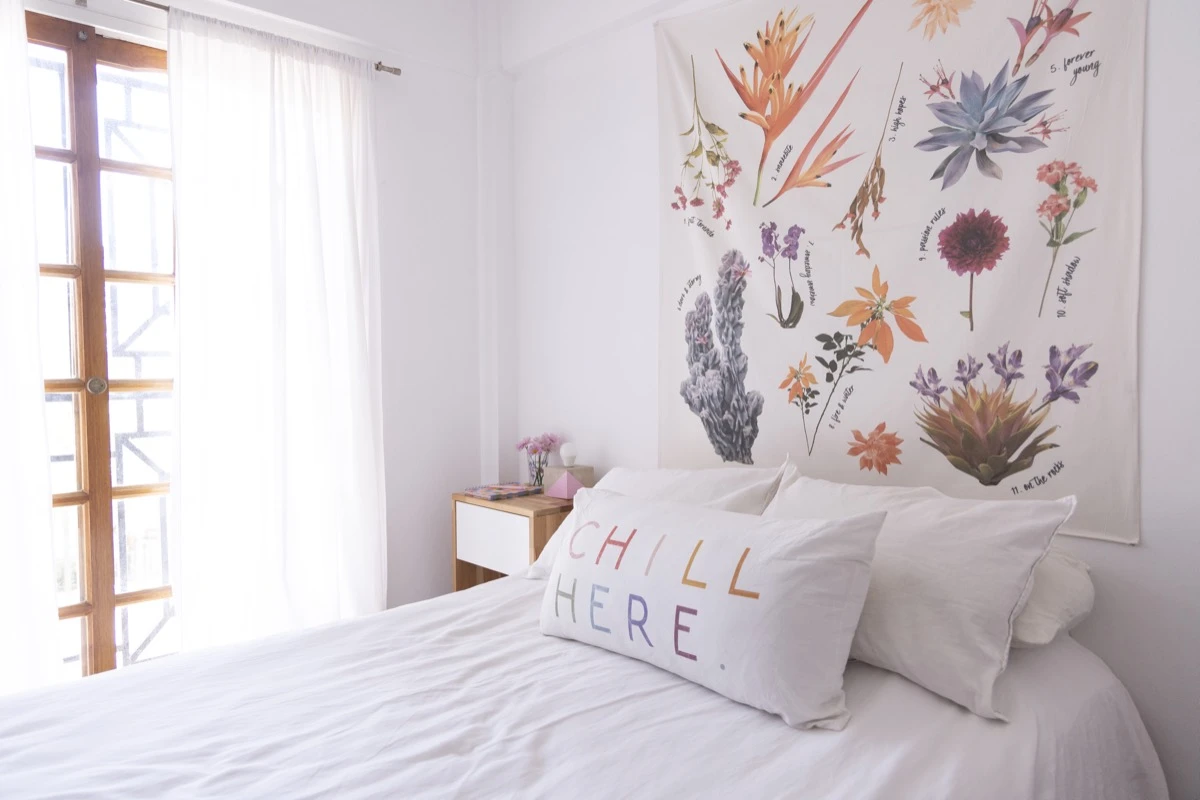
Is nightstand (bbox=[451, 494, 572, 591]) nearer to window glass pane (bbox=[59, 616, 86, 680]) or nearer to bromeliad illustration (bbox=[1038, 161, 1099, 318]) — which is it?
window glass pane (bbox=[59, 616, 86, 680])

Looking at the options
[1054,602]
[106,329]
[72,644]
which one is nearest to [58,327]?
→ [106,329]

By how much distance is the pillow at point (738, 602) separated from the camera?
1.27m

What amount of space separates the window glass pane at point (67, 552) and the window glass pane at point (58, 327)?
0.43 meters

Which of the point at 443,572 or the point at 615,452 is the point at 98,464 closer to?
the point at 443,572

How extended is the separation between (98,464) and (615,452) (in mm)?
1669

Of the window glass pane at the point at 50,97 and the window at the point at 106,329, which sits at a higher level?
the window glass pane at the point at 50,97

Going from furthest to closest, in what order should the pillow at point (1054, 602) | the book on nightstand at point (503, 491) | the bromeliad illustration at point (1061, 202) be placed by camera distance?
1. the book on nightstand at point (503, 491)
2. the bromeliad illustration at point (1061, 202)
3. the pillow at point (1054, 602)

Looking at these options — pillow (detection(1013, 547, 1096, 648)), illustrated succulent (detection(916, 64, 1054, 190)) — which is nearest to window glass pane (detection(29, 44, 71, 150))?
illustrated succulent (detection(916, 64, 1054, 190))

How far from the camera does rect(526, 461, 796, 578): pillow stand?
186 centimetres

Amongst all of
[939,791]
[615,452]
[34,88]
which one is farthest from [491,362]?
[939,791]

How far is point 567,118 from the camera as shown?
2873 mm

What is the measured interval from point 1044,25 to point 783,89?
2.19 feet

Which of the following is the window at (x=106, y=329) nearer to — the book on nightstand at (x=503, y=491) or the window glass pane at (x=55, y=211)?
the window glass pane at (x=55, y=211)

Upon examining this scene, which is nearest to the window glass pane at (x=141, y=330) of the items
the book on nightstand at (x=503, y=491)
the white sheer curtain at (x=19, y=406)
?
the white sheer curtain at (x=19, y=406)
